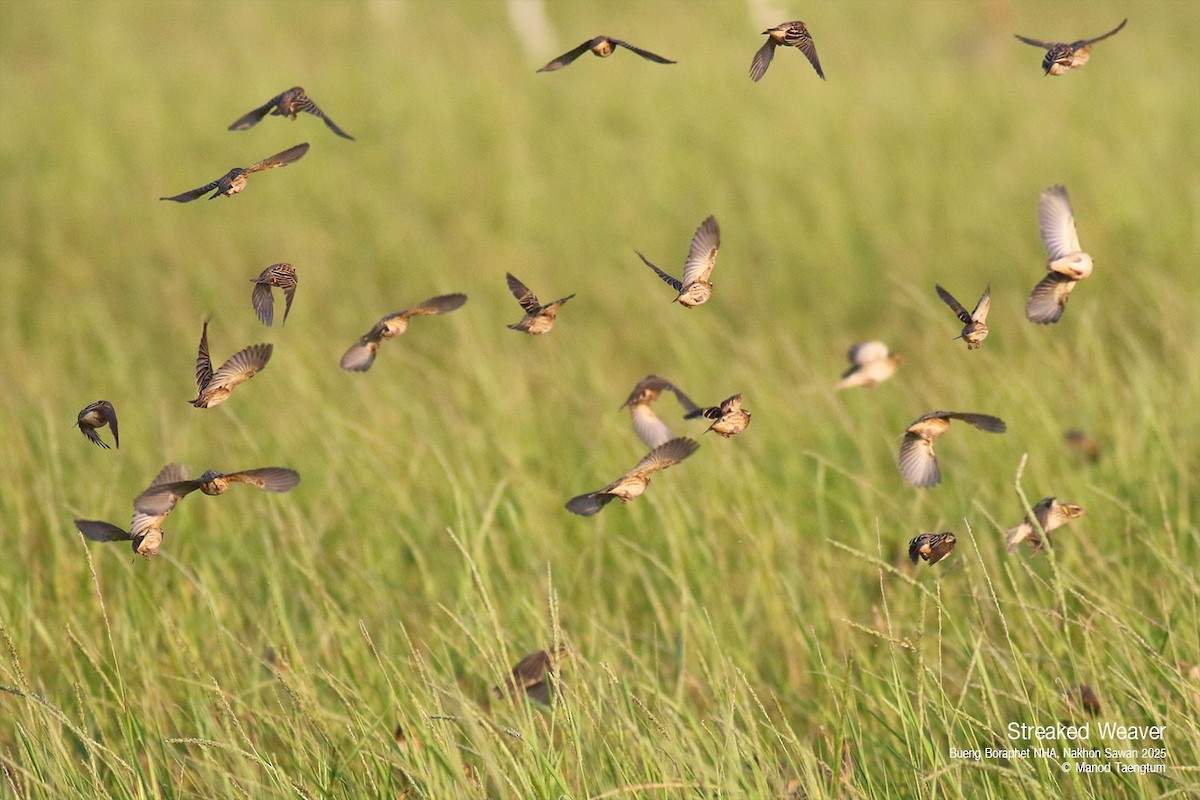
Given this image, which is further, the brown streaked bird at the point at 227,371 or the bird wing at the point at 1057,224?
the bird wing at the point at 1057,224

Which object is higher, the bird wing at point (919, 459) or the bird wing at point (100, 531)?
the bird wing at point (100, 531)

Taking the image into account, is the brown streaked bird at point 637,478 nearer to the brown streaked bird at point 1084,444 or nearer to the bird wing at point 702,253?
the bird wing at point 702,253

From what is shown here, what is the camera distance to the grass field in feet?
7.13

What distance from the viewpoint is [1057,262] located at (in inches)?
A: 74.5

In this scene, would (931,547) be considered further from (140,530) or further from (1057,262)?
(140,530)

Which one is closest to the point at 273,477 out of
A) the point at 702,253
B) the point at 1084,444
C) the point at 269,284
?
the point at 269,284

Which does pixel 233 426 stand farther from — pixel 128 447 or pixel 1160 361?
pixel 1160 361

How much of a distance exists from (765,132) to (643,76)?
143cm

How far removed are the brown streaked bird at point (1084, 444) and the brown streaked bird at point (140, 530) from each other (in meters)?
2.29

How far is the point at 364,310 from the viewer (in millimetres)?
5430

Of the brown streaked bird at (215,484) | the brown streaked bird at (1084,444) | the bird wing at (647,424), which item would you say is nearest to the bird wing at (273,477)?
the brown streaked bird at (215,484)

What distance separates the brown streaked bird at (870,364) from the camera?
2570 mm

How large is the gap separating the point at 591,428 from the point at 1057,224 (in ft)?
6.64

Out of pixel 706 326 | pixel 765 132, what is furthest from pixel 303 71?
pixel 706 326
